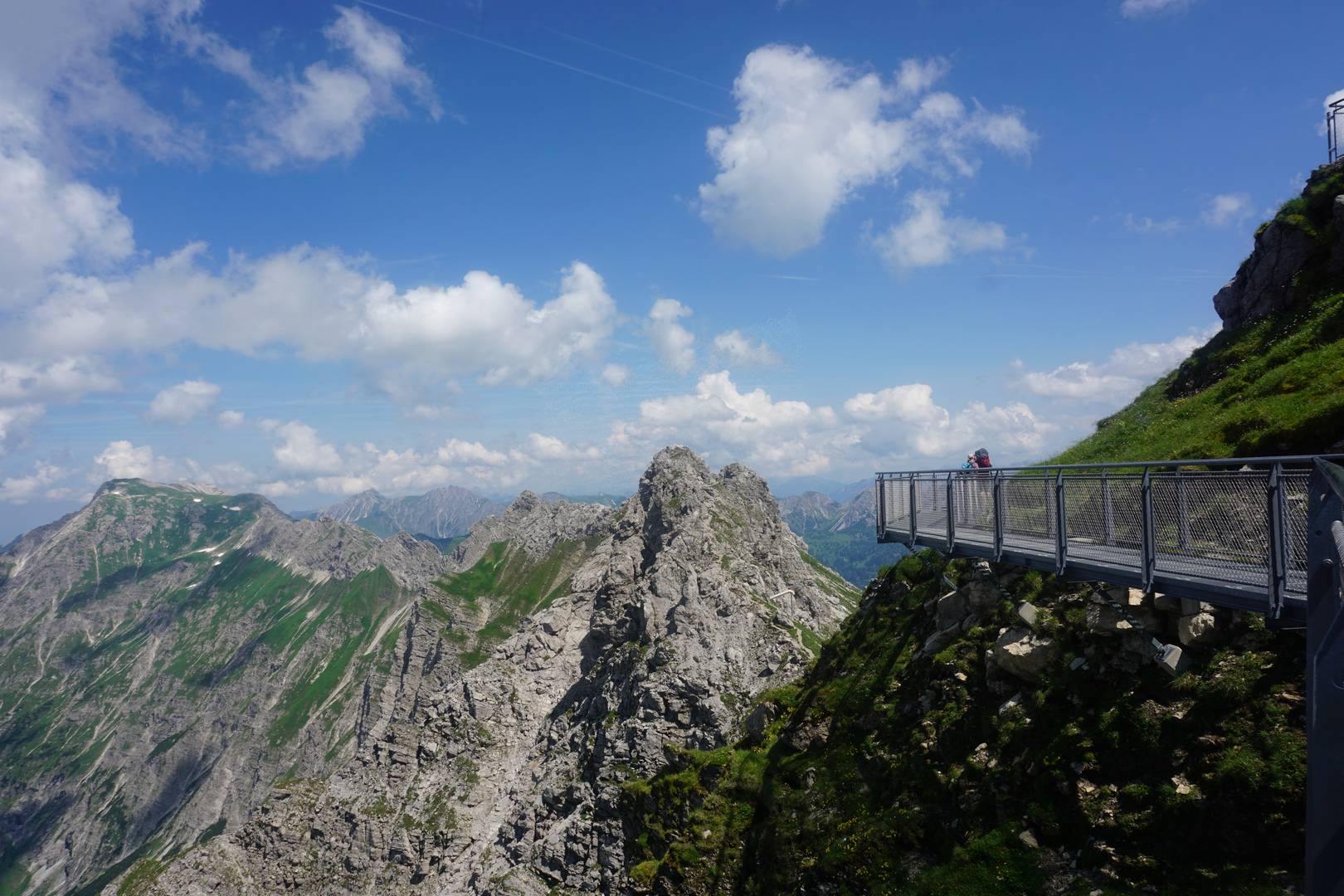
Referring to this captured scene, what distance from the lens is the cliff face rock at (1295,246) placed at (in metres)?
31.8

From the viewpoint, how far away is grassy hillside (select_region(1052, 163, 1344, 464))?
20531mm

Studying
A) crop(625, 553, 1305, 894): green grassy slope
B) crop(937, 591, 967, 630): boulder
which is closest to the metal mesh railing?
crop(625, 553, 1305, 894): green grassy slope

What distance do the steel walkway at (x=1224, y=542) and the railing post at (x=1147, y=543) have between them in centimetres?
3

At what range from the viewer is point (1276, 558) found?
1213 centimetres

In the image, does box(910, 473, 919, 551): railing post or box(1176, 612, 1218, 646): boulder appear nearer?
box(1176, 612, 1218, 646): boulder

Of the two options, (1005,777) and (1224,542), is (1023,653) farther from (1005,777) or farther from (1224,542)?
(1224,542)

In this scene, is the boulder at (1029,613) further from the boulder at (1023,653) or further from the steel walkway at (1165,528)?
the steel walkway at (1165,528)

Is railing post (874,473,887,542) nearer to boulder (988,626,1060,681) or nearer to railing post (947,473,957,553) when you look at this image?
railing post (947,473,957,553)

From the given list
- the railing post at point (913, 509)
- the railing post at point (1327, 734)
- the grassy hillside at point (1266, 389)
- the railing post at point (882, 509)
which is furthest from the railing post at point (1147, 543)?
the railing post at point (882, 509)

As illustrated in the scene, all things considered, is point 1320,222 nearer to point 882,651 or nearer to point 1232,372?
point 1232,372

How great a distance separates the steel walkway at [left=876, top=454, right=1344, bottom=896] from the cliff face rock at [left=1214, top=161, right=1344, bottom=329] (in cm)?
1821

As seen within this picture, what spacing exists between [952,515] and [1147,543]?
970cm

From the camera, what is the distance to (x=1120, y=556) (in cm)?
1581

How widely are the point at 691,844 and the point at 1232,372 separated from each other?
32828mm
